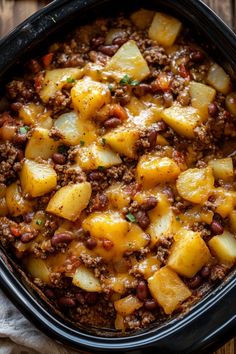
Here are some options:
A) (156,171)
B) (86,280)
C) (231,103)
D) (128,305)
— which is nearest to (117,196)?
(156,171)

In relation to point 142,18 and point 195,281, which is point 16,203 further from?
point 142,18

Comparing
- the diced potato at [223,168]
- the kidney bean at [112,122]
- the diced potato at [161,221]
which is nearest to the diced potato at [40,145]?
the kidney bean at [112,122]

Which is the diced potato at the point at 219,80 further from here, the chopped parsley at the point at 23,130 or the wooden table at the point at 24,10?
the chopped parsley at the point at 23,130

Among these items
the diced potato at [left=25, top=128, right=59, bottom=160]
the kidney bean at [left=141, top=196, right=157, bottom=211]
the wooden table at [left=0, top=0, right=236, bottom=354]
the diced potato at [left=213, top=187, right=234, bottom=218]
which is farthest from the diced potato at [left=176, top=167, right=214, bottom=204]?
the wooden table at [left=0, top=0, right=236, bottom=354]

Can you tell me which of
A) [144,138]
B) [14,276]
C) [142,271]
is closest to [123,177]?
[144,138]

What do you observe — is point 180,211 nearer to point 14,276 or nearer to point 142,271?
point 142,271

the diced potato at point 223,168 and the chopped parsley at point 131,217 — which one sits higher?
the chopped parsley at point 131,217
